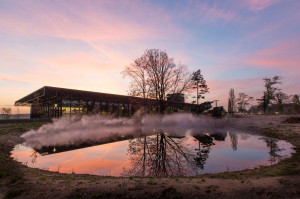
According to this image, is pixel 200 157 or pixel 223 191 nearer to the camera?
pixel 223 191

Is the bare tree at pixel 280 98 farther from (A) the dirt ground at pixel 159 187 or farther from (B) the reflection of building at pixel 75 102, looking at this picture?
(A) the dirt ground at pixel 159 187

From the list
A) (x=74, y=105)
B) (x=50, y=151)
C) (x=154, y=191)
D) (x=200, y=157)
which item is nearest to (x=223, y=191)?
(x=154, y=191)

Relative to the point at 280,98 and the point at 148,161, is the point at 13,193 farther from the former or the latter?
the point at 280,98

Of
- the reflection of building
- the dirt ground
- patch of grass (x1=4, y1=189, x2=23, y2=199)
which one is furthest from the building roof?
patch of grass (x1=4, y1=189, x2=23, y2=199)

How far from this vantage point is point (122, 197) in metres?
6.18

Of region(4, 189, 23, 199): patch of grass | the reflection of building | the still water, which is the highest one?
the reflection of building

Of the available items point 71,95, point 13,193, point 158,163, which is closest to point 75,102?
point 71,95

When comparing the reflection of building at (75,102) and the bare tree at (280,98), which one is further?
the bare tree at (280,98)

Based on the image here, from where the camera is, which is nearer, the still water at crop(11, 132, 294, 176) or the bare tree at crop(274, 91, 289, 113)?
the still water at crop(11, 132, 294, 176)

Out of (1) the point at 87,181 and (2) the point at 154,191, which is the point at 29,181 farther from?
(2) the point at 154,191

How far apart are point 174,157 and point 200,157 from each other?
76.2 inches

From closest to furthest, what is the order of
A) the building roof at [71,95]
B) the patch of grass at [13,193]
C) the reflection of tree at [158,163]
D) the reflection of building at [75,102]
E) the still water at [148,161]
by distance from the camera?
the patch of grass at [13,193] → the reflection of tree at [158,163] → the still water at [148,161] → the building roof at [71,95] → the reflection of building at [75,102]

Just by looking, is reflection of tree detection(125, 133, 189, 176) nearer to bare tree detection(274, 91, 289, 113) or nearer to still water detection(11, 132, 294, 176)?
still water detection(11, 132, 294, 176)

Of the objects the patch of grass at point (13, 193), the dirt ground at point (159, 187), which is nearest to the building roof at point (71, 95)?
the dirt ground at point (159, 187)
